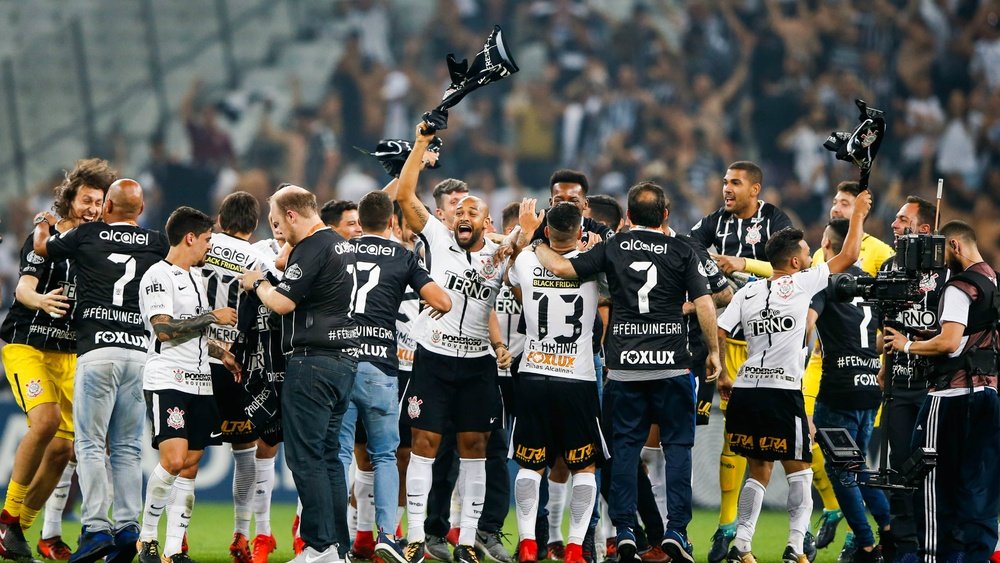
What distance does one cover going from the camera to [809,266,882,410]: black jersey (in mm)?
9742

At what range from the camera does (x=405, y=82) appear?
19969 mm

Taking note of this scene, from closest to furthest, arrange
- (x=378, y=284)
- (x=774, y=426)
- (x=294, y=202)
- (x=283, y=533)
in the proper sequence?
(x=294, y=202), (x=378, y=284), (x=774, y=426), (x=283, y=533)

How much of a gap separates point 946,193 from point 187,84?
39.9 feet

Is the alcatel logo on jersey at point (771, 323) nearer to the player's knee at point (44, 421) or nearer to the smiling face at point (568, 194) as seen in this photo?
the smiling face at point (568, 194)

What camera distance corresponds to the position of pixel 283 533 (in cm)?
1146

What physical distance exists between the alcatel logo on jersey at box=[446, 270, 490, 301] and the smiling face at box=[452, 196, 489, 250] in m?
0.22

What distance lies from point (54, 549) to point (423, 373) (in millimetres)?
3126


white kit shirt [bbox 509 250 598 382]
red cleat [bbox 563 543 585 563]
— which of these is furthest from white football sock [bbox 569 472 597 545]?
white kit shirt [bbox 509 250 598 382]

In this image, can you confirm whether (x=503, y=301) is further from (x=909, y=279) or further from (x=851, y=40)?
(x=851, y=40)

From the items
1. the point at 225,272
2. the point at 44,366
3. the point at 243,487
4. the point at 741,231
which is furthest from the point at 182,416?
the point at 741,231

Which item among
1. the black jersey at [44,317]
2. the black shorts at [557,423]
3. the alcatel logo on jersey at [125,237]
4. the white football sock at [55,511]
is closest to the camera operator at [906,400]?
the black shorts at [557,423]

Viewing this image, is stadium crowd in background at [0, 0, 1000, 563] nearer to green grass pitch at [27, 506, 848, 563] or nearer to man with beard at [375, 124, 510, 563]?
man with beard at [375, 124, 510, 563]

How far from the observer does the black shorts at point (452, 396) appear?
8812mm

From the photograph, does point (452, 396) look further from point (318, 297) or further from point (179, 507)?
point (179, 507)
